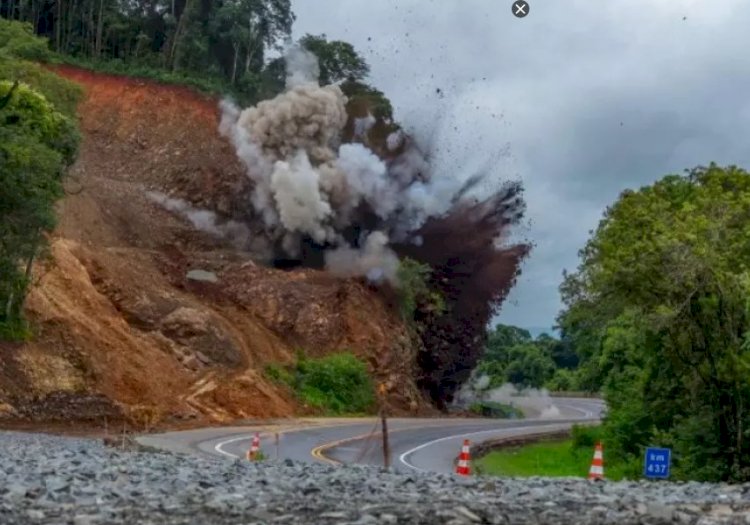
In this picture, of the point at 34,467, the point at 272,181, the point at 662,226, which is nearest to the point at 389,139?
the point at 272,181

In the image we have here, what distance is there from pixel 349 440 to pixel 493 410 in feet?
105

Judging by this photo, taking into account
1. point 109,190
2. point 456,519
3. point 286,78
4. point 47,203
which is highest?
point 286,78

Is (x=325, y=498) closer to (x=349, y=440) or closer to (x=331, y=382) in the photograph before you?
(x=349, y=440)

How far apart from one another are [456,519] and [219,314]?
45.8 m

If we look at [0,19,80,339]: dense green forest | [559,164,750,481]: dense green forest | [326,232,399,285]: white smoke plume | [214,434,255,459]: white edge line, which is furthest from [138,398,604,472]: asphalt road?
[326,232,399,285]: white smoke plume

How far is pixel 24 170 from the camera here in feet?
112

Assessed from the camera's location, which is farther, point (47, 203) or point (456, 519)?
point (47, 203)

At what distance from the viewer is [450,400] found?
67.9 meters

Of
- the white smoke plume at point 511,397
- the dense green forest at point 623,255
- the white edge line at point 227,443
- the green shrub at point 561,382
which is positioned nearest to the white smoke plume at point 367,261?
the dense green forest at point 623,255

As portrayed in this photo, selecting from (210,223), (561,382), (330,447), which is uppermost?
(210,223)

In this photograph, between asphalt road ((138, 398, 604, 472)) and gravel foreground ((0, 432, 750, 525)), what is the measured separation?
34.3 feet

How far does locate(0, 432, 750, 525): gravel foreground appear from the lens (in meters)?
9.95

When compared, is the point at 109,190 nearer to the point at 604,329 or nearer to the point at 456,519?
the point at 604,329

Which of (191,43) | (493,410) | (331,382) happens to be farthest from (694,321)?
(191,43)
